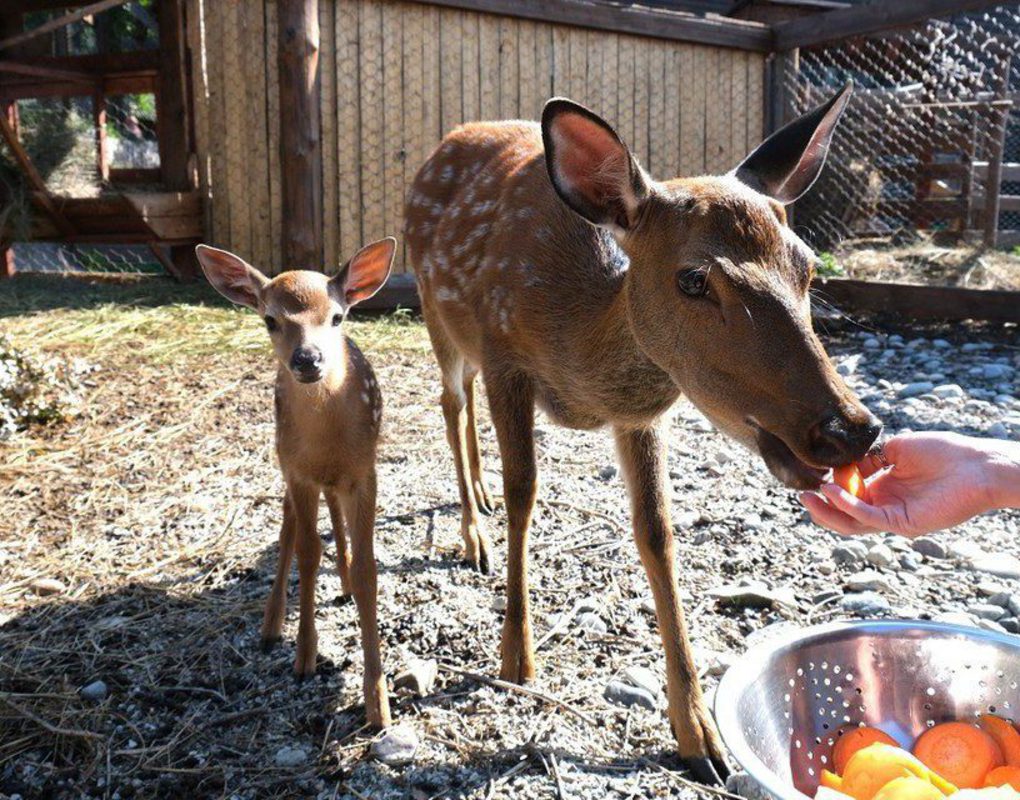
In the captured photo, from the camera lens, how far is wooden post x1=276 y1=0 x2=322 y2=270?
848 centimetres

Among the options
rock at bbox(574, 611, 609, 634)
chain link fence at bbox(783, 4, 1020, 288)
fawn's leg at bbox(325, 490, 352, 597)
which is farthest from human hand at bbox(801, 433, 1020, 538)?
chain link fence at bbox(783, 4, 1020, 288)

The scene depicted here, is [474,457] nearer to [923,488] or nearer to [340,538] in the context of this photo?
[340,538]

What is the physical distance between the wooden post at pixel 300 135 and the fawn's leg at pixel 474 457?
412 centimetres

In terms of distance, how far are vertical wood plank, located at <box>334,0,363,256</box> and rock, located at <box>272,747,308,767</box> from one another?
6.65m

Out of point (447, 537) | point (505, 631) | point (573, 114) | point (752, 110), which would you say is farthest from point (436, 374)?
point (752, 110)

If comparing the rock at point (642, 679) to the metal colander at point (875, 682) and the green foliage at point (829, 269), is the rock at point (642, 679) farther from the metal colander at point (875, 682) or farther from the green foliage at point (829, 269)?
the green foliage at point (829, 269)

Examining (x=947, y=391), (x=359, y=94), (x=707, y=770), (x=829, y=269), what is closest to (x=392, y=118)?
(x=359, y=94)

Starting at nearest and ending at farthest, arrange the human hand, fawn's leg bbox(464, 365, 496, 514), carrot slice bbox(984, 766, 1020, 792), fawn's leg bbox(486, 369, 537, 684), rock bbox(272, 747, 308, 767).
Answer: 1. the human hand
2. carrot slice bbox(984, 766, 1020, 792)
3. rock bbox(272, 747, 308, 767)
4. fawn's leg bbox(486, 369, 537, 684)
5. fawn's leg bbox(464, 365, 496, 514)

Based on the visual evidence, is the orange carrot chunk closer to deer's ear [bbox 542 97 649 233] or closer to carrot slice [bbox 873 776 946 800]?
carrot slice [bbox 873 776 946 800]

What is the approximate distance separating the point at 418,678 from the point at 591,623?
737 mm

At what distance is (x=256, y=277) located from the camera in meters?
3.87

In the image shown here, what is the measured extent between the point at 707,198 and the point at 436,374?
4.67 meters

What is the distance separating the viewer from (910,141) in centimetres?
1161

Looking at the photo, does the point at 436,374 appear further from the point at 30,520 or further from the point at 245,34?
the point at 245,34
